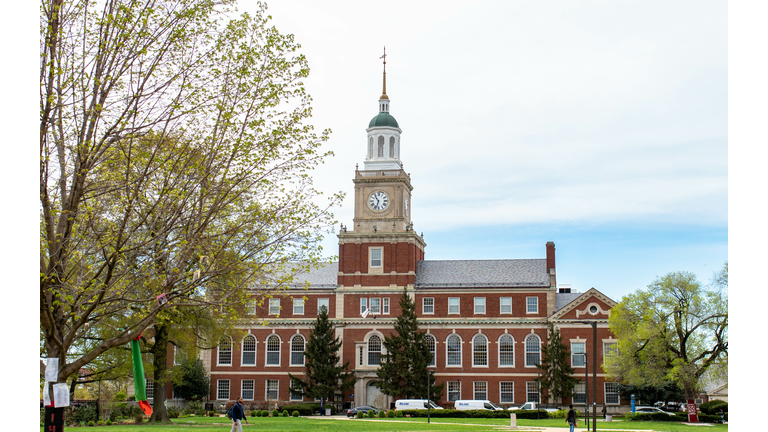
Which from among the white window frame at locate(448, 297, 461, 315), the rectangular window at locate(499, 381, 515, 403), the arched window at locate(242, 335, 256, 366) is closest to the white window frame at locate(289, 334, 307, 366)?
the arched window at locate(242, 335, 256, 366)

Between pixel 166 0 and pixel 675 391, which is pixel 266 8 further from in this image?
pixel 675 391

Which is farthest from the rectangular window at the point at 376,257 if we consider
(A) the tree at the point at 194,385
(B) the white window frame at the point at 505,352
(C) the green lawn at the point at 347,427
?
(C) the green lawn at the point at 347,427

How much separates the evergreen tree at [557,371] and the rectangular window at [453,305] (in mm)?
9274

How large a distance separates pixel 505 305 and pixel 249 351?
24475 millimetres

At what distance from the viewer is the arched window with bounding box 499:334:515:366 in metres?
69.7

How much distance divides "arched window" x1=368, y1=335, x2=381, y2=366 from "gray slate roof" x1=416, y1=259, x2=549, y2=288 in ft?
21.0

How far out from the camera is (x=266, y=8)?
69.4 feet

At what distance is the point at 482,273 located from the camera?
7331 cm

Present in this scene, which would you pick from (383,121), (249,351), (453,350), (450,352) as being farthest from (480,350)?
(383,121)

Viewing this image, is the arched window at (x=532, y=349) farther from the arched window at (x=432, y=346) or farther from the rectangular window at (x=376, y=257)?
the rectangular window at (x=376, y=257)

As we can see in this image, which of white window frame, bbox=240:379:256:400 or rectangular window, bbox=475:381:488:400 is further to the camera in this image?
white window frame, bbox=240:379:256:400

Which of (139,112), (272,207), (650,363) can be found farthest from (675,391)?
(139,112)

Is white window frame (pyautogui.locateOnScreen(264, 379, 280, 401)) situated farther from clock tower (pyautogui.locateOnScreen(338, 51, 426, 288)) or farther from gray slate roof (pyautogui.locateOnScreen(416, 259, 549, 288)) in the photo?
gray slate roof (pyautogui.locateOnScreen(416, 259, 549, 288))

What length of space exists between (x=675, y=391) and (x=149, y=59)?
55.7 meters
